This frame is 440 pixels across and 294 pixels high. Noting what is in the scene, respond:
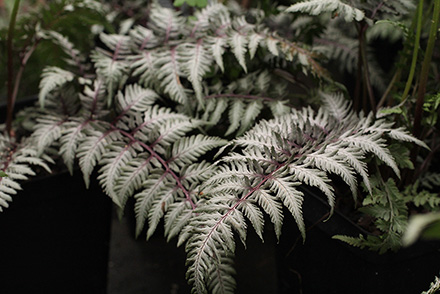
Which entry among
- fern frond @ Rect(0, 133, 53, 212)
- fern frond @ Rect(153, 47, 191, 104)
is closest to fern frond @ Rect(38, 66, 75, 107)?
fern frond @ Rect(0, 133, 53, 212)

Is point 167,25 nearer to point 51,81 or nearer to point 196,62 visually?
point 196,62

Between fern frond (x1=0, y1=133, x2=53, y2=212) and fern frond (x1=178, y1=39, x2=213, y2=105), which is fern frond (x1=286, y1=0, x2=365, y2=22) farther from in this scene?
fern frond (x1=0, y1=133, x2=53, y2=212)

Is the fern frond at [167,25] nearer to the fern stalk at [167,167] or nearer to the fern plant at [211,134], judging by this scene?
the fern plant at [211,134]

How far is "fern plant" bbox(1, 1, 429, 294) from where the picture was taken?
782 millimetres

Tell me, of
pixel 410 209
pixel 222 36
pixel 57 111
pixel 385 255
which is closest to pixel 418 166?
pixel 410 209

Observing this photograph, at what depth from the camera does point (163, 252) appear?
1.64 m

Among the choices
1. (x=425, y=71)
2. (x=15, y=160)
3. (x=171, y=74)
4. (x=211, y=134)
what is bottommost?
(x=15, y=160)

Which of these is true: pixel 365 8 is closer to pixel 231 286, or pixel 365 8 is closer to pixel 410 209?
pixel 410 209

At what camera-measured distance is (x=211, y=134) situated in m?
1.16

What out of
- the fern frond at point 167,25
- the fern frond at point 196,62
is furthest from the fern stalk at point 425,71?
the fern frond at point 167,25

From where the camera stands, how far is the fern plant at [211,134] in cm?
78

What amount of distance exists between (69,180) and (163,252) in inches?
23.9

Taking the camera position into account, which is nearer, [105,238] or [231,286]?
[231,286]

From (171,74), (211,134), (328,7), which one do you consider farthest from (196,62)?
(328,7)
